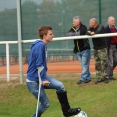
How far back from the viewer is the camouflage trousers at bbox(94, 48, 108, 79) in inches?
454

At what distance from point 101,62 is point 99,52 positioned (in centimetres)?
27

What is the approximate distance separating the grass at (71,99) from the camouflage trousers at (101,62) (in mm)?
275

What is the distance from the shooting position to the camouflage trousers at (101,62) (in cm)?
1153

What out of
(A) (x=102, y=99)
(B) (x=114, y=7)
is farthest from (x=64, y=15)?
(A) (x=102, y=99)

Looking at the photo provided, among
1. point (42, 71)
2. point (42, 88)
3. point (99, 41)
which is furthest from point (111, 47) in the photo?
point (42, 71)

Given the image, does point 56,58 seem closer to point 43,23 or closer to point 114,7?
point 43,23

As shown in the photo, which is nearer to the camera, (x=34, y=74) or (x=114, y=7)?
(x=34, y=74)

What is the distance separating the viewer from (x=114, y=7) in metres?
13.4

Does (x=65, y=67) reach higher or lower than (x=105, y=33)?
lower

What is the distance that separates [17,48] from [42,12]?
1422mm

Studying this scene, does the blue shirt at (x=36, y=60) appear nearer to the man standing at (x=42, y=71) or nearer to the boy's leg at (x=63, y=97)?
the man standing at (x=42, y=71)

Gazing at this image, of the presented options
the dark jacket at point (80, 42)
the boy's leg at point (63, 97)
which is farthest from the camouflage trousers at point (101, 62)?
the boy's leg at point (63, 97)

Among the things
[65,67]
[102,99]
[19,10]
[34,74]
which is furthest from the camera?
[65,67]

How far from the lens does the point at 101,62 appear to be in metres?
11.6
